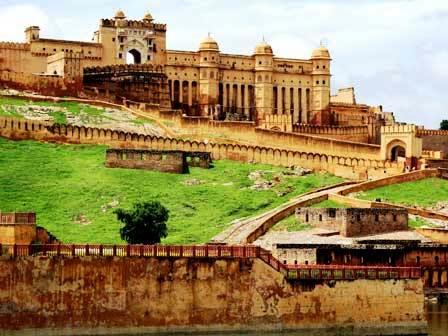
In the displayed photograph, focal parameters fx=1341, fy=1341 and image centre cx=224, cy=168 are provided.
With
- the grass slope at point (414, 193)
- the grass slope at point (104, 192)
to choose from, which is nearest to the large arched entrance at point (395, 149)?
the grass slope at point (414, 193)

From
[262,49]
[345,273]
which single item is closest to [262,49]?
[262,49]

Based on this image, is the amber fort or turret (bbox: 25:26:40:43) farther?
turret (bbox: 25:26:40:43)

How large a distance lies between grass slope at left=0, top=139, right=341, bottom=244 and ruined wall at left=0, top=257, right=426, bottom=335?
13.3 meters

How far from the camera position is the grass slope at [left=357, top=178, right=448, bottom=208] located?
67875 mm

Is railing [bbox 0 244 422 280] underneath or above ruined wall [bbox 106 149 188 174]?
underneath

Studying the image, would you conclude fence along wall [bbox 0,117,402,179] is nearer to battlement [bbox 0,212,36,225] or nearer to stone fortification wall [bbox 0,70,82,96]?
stone fortification wall [bbox 0,70,82,96]

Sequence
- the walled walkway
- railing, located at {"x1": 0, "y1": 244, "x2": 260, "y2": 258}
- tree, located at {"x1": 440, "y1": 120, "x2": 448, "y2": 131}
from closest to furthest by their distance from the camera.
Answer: railing, located at {"x1": 0, "y1": 244, "x2": 260, "y2": 258}, the walled walkway, tree, located at {"x1": 440, "y1": 120, "x2": 448, "y2": 131}

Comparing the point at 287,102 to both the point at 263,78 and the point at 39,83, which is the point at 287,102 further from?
the point at 39,83

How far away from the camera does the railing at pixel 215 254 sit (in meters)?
42.9

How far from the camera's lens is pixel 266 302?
43906 mm

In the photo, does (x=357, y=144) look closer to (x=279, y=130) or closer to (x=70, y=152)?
(x=279, y=130)

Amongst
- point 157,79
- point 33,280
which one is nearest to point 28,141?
point 157,79

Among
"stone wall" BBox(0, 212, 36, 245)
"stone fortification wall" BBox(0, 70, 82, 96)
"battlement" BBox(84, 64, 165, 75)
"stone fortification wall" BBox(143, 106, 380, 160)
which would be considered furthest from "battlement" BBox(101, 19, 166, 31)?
"stone wall" BBox(0, 212, 36, 245)

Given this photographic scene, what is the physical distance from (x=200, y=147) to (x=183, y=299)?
33.7 m
